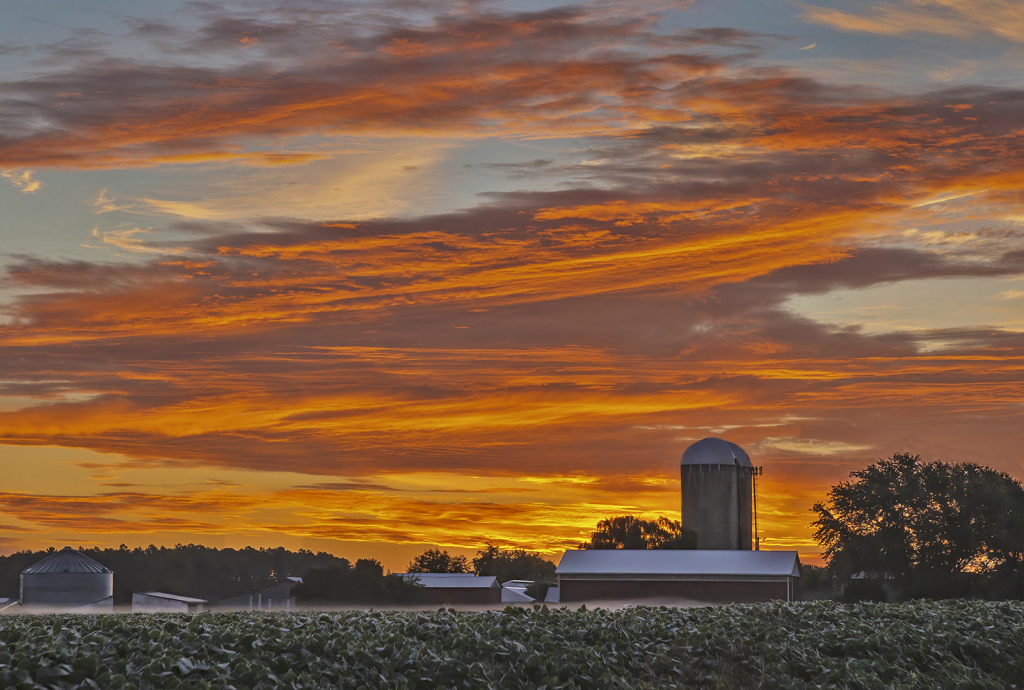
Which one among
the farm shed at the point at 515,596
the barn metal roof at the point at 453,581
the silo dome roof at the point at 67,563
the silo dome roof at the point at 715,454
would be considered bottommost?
the farm shed at the point at 515,596

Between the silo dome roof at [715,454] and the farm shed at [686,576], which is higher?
the silo dome roof at [715,454]

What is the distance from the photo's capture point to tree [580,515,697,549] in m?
91.1

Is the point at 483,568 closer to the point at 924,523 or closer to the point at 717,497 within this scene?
the point at 717,497

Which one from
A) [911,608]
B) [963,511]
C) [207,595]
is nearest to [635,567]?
[963,511]

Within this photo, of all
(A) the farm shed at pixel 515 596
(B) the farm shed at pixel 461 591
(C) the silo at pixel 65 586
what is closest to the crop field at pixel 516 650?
(C) the silo at pixel 65 586

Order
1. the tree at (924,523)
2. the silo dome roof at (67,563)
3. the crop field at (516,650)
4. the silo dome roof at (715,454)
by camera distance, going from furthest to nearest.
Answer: the silo dome roof at (715,454), the tree at (924,523), the silo dome roof at (67,563), the crop field at (516,650)

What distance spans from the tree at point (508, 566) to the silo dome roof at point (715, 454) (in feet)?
85.1

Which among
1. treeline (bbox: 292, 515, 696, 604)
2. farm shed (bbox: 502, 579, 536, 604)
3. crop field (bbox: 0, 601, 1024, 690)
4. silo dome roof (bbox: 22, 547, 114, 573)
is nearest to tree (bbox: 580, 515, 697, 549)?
treeline (bbox: 292, 515, 696, 604)

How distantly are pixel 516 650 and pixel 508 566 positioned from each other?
86982 mm

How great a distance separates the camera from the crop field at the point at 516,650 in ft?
44.0

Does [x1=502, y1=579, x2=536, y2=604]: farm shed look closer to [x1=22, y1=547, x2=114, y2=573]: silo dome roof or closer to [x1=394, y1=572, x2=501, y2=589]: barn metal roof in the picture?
[x1=394, y1=572, x2=501, y2=589]: barn metal roof

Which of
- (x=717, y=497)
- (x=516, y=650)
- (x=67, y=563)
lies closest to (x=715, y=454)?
(x=717, y=497)

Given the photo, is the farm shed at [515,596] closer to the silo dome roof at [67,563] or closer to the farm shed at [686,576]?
the farm shed at [686,576]

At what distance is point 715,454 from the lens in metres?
74.9
